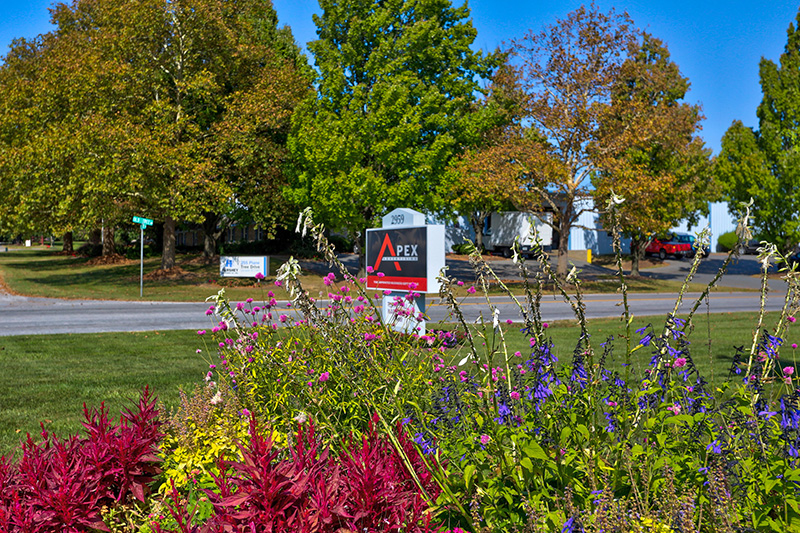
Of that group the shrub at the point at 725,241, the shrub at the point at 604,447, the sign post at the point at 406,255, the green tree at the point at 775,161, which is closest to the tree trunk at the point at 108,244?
the sign post at the point at 406,255

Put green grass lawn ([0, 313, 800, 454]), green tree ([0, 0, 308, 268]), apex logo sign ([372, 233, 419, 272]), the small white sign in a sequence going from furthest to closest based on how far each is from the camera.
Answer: the small white sign
green tree ([0, 0, 308, 268])
apex logo sign ([372, 233, 419, 272])
green grass lawn ([0, 313, 800, 454])

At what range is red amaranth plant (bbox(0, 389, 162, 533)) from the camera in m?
2.79

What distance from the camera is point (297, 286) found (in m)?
3.43

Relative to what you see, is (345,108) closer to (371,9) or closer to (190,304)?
(371,9)

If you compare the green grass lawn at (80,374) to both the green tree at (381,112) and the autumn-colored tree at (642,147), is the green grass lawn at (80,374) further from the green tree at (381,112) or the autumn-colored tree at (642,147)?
the autumn-colored tree at (642,147)

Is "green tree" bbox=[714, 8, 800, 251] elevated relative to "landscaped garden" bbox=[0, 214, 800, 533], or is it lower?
elevated

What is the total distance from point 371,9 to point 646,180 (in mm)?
13696

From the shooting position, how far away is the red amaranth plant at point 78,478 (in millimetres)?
2795

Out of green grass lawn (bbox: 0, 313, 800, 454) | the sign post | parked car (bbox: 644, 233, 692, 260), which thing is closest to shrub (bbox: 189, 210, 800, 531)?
green grass lawn (bbox: 0, 313, 800, 454)

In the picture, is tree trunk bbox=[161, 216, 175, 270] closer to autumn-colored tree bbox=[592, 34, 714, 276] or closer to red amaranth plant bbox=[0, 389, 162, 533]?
autumn-colored tree bbox=[592, 34, 714, 276]

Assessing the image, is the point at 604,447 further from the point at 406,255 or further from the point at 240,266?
the point at 240,266

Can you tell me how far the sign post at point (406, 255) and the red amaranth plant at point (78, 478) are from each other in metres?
6.31

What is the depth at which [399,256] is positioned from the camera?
35.6 ft

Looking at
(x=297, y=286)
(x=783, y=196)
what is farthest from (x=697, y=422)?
(x=783, y=196)
